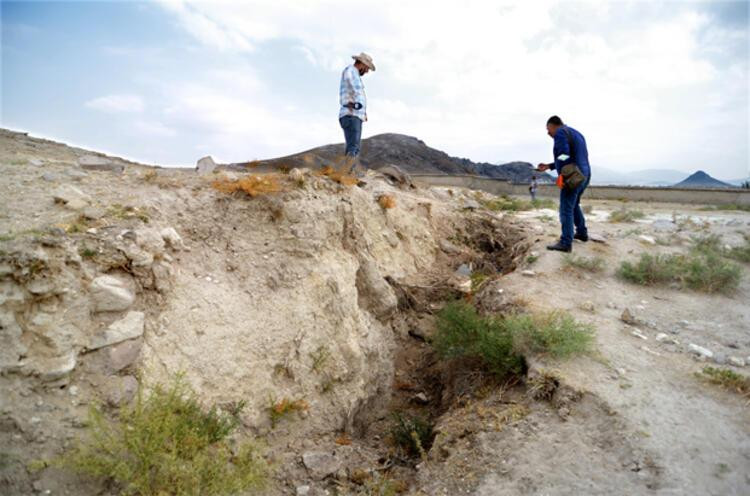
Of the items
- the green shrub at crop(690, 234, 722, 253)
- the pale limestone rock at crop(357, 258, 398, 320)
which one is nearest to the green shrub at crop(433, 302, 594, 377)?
the pale limestone rock at crop(357, 258, 398, 320)

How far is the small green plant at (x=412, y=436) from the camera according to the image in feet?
12.0

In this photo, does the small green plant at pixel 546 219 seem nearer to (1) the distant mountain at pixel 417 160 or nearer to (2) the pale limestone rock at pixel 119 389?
(2) the pale limestone rock at pixel 119 389

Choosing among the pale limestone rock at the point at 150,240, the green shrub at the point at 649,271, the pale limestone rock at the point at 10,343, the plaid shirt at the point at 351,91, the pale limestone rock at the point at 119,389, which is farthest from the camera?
the plaid shirt at the point at 351,91

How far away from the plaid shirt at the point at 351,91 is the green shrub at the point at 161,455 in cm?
458

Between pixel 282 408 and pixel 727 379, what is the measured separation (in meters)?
3.54

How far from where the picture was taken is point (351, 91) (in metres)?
6.05

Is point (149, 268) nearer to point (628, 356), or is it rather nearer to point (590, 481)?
point (590, 481)

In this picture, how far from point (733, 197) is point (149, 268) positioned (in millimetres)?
18844

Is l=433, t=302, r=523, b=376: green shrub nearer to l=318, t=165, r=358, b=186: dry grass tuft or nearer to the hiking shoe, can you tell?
the hiking shoe

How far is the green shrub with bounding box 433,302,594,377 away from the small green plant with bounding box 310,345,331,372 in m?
1.30

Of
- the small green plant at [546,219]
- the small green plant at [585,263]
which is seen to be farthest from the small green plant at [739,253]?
the small green plant at [546,219]

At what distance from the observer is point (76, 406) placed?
8.66ft

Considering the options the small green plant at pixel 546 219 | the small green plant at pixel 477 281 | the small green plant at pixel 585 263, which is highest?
the small green plant at pixel 546 219

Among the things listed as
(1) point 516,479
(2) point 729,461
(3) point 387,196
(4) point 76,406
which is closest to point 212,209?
(4) point 76,406
